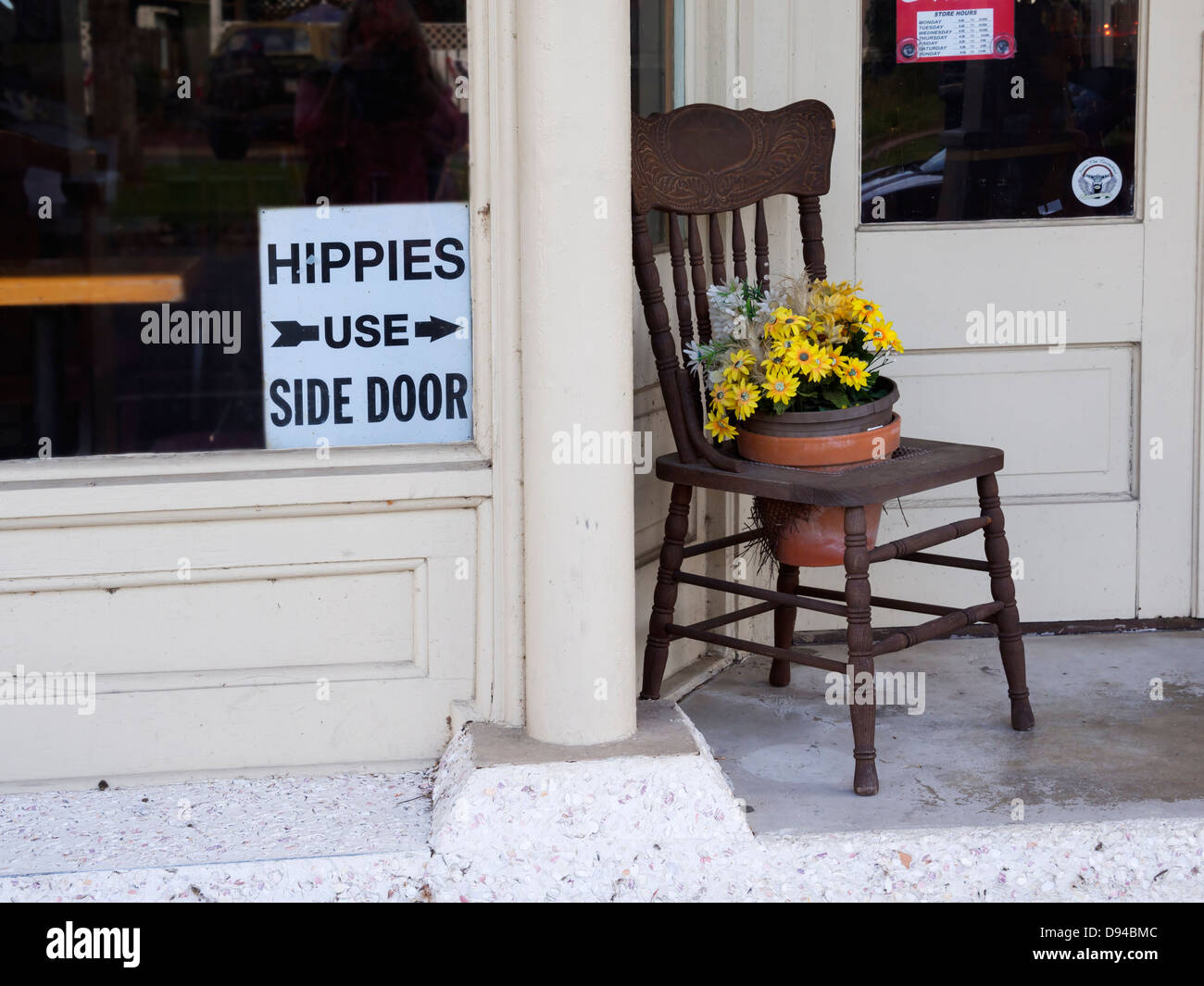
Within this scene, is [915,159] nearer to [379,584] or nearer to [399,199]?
[399,199]

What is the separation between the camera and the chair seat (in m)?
2.73

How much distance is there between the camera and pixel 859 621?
275 centimetres

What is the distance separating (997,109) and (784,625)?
1332 millimetres

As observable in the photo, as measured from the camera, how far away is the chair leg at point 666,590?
10.0 ft

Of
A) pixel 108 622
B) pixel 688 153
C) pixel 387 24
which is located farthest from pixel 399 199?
pixel 108 622

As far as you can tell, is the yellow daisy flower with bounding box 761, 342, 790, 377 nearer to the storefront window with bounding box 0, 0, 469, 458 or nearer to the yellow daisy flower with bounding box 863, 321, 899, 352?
the yellow daisy flower with bounding box 863, 321, 899, 352

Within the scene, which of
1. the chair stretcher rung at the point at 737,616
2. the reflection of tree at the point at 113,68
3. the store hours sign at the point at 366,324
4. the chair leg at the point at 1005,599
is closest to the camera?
the reflection of tree at the point at 113,68

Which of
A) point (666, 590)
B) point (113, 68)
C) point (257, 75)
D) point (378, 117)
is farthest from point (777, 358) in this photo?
point (113, 68)

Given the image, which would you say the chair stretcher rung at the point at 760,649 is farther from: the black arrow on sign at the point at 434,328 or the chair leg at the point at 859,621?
the black arrow on sign at the point at 434,328

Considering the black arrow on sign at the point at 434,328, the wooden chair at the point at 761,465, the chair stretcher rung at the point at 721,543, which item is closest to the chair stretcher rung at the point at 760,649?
the wooden chair at the point at 761,465

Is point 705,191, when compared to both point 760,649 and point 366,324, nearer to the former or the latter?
point 366,324

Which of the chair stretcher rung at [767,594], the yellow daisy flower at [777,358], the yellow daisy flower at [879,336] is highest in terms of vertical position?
the yellow daisy flower at [879,336]

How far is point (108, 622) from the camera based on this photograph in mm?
2791

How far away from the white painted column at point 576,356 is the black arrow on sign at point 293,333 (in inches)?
17.6
